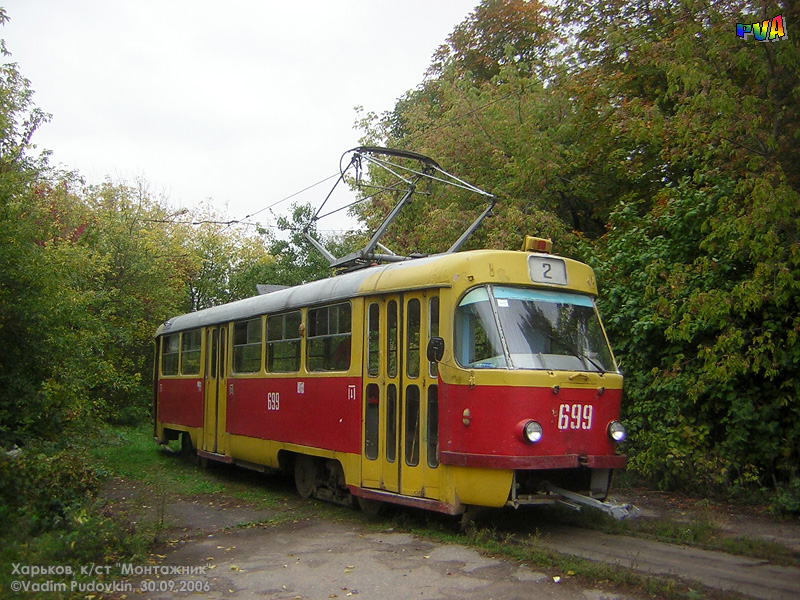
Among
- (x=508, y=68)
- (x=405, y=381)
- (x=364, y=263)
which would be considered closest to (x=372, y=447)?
(x=405, y=381)

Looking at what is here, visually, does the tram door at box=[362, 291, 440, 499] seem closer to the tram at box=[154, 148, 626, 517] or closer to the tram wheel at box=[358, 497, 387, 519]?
the tram at box=[154, 148, 626, 517]

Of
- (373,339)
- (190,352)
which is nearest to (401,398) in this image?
(373,339)

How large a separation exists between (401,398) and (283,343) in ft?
11.1

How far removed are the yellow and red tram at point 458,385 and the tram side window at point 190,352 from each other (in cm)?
474

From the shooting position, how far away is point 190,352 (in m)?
15.7

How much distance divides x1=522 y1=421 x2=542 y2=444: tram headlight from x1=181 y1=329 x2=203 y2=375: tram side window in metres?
8.89

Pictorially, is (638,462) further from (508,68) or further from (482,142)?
(508,68)

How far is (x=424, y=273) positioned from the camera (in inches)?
341

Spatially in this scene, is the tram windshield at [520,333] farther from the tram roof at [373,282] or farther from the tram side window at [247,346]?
the tram side window at [247,346]

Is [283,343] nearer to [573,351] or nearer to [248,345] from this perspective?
[248,345]

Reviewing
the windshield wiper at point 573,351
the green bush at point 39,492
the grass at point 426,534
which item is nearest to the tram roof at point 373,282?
the windshield wiper at point 573,351

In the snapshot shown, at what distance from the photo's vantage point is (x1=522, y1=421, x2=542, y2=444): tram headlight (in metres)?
7.64

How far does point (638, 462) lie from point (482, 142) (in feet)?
30.1

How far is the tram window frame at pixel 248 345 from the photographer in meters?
12.4
